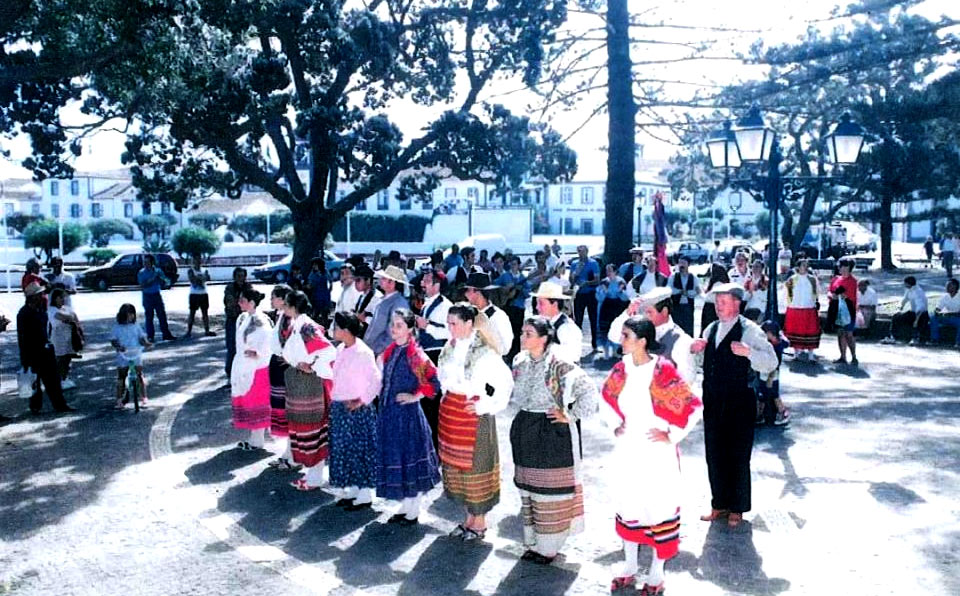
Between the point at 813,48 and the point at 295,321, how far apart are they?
47.4 ft

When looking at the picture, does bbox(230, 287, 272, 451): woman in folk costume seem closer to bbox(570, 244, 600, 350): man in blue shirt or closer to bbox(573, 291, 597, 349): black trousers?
bbox(570, 244, 600, 350): man in blue shirt

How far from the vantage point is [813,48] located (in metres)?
18.7

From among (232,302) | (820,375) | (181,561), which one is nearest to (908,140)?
(820,375)

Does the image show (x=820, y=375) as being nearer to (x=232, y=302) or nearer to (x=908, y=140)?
(x=232, y=302)

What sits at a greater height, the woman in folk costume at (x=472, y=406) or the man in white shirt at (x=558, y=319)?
the man in white shirt at (x=558, y=319)

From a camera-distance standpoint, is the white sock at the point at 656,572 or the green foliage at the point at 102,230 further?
the green foliage at the point at 102,230

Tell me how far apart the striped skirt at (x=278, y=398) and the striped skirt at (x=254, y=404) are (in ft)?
0.36

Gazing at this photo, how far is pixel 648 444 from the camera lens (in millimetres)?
5797

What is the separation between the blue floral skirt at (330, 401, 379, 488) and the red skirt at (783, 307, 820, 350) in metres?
9.35

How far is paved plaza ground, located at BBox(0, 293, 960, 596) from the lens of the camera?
6.09 metres

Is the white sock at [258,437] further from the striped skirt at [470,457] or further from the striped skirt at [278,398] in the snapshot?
the striped skirt at [470,457]

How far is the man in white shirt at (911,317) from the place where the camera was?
17500 millimetres

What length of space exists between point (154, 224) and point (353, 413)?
7085 centimetres

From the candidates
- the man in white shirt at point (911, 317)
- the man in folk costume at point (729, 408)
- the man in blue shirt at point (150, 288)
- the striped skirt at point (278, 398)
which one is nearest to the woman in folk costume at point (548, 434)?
the man in folk costume at point (729, 408)
